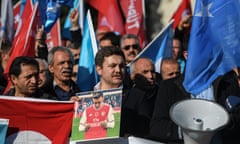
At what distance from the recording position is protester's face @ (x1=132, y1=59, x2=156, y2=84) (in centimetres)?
678

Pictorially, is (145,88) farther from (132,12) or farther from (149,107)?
(132,12)

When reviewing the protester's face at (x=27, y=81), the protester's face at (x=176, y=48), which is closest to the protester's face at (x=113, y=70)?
the protester's face at (x=27, y=81)

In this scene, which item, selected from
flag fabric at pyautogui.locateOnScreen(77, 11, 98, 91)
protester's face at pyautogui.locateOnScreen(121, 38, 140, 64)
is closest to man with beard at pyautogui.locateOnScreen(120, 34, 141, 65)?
protester's face at pyautogui.locateOnScreen(121, 38, 140, 64)

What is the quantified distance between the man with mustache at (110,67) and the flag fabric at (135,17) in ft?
11.7

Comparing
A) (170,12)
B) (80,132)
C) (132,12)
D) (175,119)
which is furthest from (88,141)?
(170,12)

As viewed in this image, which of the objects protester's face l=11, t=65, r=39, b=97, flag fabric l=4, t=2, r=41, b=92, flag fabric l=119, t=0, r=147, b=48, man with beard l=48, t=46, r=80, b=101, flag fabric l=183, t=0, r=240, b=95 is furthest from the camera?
flag fabric l=119, t=0, r=147, b=48

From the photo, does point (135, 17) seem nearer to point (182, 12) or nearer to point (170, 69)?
point (182, 12)

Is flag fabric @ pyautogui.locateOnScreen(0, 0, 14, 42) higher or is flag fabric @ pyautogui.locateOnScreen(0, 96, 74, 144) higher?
flag fabric @ pyautogui.locateOnScreen(0, 0, 14, 42)

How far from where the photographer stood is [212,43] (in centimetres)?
562

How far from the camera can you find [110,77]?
598 centimetres

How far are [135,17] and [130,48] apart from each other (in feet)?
7.17

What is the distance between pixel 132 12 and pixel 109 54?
401 centimetres

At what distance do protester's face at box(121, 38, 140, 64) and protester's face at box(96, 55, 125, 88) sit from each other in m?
1.75

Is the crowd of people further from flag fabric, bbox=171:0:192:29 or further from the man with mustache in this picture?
flag fabric, bbox=171:0:192:29
